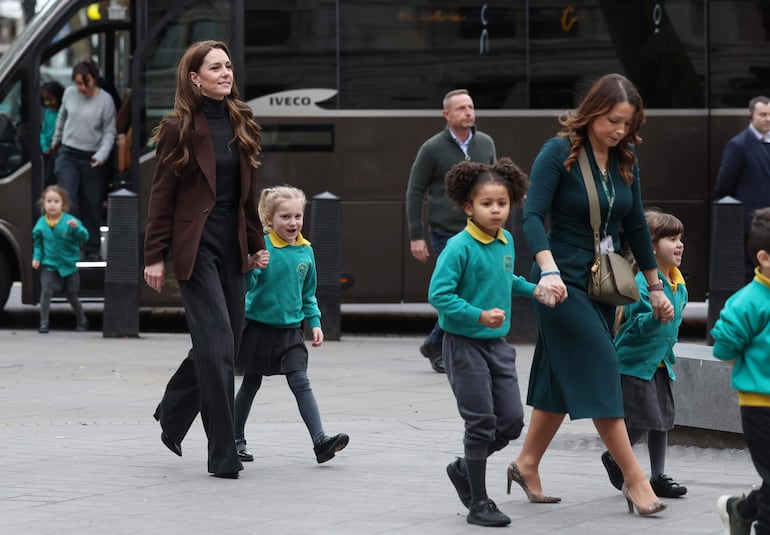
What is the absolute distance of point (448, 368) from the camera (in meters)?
6.16

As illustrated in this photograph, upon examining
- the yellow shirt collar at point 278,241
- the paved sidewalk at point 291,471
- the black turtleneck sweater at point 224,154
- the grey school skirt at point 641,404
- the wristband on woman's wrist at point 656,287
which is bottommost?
the paved sidewalk at point 291,471

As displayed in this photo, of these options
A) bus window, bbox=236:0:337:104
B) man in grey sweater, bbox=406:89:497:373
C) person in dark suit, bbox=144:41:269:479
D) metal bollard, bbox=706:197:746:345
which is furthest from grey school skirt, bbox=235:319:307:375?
bus window, bbox=236:0:337:104

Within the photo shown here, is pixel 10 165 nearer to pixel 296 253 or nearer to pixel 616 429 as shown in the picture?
pixel 296 253

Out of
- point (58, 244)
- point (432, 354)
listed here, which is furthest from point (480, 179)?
point (58, 244)

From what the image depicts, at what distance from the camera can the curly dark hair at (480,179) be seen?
20.3 feet

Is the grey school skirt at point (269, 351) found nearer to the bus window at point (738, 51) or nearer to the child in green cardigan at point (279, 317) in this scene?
the child in green cardigan at point (279, 317)

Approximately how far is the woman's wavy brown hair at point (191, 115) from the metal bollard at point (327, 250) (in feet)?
18.7

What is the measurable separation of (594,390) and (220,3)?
8400mm

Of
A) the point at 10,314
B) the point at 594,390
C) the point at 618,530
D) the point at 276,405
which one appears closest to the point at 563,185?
the point at 594,390

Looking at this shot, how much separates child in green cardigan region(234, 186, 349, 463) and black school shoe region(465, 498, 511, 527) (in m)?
1.54

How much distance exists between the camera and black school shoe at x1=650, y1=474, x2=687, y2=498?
21.5 ft

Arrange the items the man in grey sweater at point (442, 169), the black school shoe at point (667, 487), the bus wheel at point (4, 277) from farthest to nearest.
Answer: the bus wheel at point (4, 277) → the man in grey sweater at point (442, 169) → the black school shoe at point (667, 487)

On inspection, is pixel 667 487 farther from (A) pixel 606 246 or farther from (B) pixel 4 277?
(B) pixel 4 277

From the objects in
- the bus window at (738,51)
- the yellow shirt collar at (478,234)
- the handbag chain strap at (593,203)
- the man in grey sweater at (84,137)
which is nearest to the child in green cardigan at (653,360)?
the handbag chain strap at (593,203)
